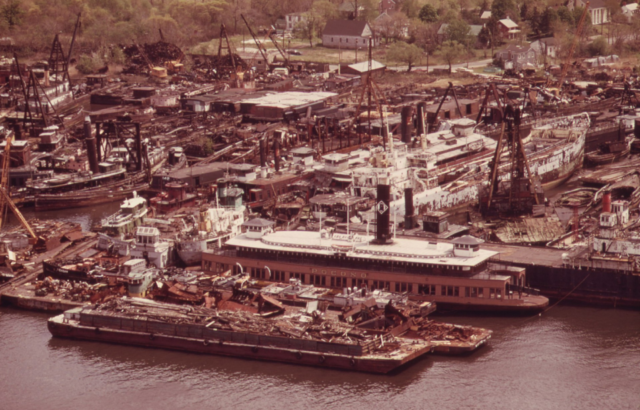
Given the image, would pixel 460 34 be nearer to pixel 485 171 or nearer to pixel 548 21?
pixel 548 21

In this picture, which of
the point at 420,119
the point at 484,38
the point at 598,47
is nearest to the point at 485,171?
the point at 420,119

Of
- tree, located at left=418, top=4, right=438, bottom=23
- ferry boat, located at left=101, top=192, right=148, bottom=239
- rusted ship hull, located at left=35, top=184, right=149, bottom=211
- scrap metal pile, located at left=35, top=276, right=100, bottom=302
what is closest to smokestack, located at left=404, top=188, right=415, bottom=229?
ferry boat, located at left=101, top=192, right=148, bottom=239

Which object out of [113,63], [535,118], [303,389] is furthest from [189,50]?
[303,389]

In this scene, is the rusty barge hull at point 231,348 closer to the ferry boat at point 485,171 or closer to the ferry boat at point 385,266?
the ferry boat at point 385,266

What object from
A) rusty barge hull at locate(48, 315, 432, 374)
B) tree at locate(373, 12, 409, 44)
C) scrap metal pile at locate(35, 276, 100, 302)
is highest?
tree at locate(373, 12, 409, 44)

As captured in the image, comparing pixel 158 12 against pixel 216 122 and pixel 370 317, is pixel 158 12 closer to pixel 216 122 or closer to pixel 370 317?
pixel 216 122

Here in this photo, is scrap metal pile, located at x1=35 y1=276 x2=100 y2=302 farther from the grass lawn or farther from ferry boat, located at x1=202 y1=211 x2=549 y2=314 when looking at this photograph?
the grass lawn

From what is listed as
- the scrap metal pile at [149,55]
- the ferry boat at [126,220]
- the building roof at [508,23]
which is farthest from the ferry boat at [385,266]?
the building roof at [508,23]
